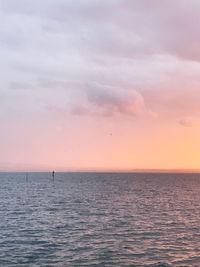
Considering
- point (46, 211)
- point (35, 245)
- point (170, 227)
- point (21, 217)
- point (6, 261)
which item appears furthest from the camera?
point (46, 211)

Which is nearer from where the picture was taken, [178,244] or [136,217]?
[178,244]

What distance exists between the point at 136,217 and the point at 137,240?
17.8 meters

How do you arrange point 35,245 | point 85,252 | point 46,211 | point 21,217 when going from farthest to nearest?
point 46,211 → point 21,217 → point 35,245 → point 85,252

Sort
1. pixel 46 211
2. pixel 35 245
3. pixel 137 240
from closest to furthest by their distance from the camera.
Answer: pixel 35 245 < pixel 137 240 < pixel 46 211

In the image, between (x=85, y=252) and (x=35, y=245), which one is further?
(x=35, y=245)

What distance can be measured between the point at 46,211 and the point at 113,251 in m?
32.7

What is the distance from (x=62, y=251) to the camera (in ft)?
116

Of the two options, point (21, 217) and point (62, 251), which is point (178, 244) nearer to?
point (62, 251)

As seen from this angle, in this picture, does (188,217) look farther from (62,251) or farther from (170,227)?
(62,251)

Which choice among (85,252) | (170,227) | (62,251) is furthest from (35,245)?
(170,227)

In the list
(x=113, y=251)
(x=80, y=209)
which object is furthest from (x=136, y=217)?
(x=113, y=251)

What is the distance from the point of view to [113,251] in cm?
3541

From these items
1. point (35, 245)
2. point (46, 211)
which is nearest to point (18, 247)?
point (35, 245)

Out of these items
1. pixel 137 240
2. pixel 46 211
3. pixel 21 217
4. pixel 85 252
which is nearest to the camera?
pixel 85 252
